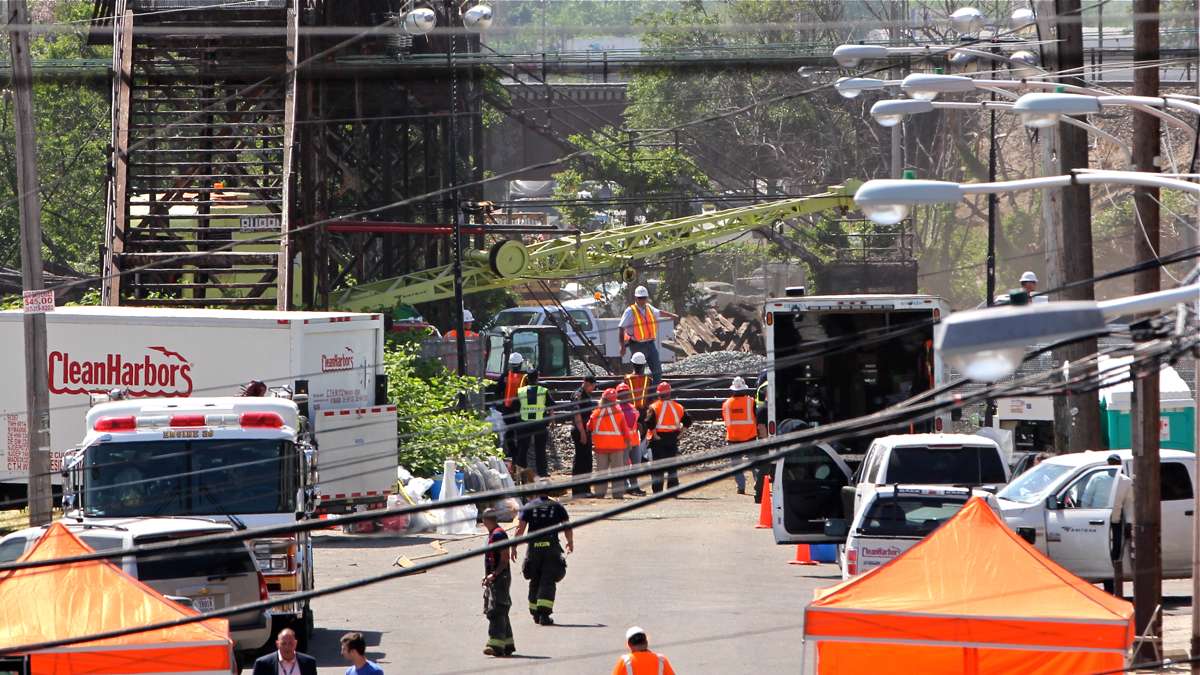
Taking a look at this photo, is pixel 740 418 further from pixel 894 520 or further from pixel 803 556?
pixel 894 520

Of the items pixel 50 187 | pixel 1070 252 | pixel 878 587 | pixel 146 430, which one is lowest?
pixel 878 587

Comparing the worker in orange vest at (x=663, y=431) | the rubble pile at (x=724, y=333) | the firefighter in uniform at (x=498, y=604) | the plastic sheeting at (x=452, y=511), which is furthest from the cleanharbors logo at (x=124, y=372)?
the rubble pile at (x=724, y=333)

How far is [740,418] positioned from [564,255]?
13.5 meters

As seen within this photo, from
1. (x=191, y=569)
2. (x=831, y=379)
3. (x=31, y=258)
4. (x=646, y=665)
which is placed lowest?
(x=646, y=665)

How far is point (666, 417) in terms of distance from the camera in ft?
82.6

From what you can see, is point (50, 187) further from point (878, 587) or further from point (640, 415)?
point (878, 587)

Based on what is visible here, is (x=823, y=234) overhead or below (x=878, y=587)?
overhead

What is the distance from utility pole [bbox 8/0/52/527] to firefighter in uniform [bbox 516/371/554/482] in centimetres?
876

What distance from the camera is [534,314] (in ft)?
142

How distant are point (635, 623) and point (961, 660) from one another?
4951 mm

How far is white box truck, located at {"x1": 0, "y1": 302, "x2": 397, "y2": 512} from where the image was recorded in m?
19.7

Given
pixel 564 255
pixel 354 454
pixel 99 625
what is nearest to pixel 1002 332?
pixel 99 625

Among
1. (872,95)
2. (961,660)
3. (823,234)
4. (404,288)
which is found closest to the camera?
(961,660)

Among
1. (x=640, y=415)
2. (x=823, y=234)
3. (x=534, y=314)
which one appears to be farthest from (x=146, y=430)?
(x=823, y=234)
